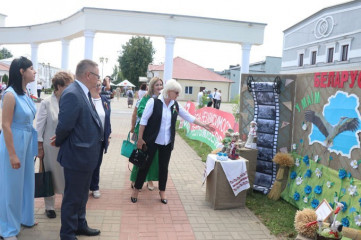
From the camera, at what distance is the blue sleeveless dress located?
3402 mm

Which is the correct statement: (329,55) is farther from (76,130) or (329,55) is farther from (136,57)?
(76,130)

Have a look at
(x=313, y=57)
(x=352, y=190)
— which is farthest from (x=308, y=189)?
(x=313, y=57)

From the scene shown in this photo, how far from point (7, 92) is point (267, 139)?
4099 mm

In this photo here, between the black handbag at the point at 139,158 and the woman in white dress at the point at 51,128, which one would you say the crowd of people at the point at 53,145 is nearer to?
the woman in white dress at the point at 51,128

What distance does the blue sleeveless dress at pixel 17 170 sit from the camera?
134 inches

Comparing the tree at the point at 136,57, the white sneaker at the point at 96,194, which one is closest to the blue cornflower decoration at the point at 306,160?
the white sneaker at the point at 96,194

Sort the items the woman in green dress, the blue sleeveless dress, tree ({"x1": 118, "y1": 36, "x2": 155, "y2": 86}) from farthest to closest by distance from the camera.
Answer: tree ({"x1": 118, "y1": 36, "x2": 155, "y2": 86})
the woman in green dress
the blue sleeveless dress

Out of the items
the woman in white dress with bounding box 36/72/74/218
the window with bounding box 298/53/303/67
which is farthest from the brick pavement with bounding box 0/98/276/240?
the window with bounding box 298/53/303/67

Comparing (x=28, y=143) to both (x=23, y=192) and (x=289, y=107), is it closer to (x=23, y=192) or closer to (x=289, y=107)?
(x=23, y=192)

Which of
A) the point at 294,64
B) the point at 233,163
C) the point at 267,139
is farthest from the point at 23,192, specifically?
the point at 294,64

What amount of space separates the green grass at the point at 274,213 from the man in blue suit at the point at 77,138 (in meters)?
2.58

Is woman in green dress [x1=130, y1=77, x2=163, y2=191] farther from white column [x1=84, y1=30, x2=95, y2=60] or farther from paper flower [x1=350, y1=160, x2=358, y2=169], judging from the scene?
white column [x1=84, y1=30, x2=95, y2=60]

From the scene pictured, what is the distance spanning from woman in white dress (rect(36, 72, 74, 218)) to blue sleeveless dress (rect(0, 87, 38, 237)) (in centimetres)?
36

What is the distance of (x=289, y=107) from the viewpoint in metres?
5.30
